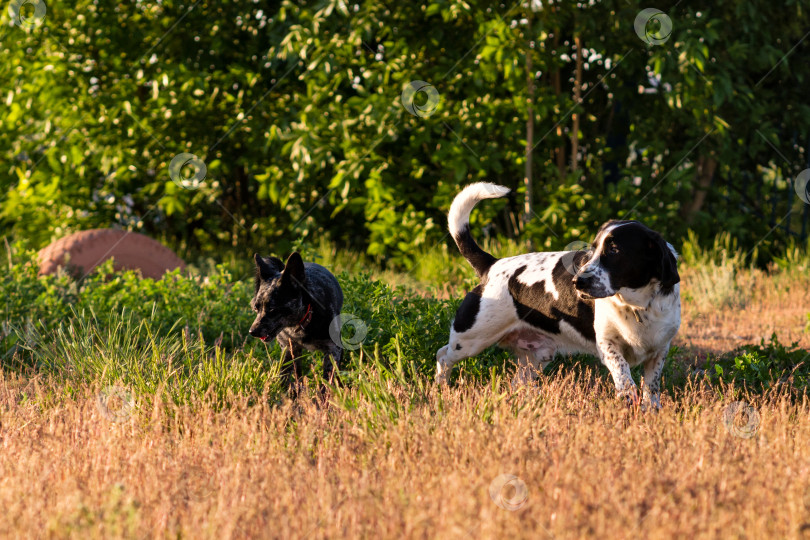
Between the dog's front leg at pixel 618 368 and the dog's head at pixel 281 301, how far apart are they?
1691mm

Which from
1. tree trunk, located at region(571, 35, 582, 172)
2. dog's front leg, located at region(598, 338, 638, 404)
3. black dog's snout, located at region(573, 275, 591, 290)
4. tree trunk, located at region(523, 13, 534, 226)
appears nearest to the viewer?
black dog's snout, located at region(573, 275, 591, 290)

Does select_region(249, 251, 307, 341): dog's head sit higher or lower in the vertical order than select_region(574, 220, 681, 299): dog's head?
lower

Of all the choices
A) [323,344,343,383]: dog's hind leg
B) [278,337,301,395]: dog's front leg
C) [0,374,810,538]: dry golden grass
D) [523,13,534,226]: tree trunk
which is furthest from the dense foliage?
[0,374,810,538]: dry golden grass

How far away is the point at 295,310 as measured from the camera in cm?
443

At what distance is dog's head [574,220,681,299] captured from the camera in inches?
153

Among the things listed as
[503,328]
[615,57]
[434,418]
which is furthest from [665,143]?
[434,418]

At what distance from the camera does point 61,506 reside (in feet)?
8.88

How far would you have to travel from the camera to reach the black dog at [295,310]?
4.36 m

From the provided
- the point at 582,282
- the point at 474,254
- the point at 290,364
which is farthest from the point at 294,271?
the point at 582,282

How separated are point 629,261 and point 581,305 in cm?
50

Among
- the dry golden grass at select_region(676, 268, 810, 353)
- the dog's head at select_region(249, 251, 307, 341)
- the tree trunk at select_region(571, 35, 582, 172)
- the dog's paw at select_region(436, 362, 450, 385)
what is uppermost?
the tree trunk at select_region(571, 35, 582, 172)

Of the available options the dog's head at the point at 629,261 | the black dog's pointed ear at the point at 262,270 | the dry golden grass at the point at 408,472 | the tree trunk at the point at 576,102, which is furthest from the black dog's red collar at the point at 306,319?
the tree trunk at the point at 576,102

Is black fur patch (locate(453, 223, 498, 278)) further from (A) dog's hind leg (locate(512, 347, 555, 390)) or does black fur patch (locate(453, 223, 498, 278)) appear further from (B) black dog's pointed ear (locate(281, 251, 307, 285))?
(B) black dog's pointed ear (locate(281, 251, 307, 285))

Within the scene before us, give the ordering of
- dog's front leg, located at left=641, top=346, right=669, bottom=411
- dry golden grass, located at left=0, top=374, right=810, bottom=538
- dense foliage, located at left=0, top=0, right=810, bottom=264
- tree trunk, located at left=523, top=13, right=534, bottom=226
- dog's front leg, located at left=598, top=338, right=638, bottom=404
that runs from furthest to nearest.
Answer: tree trunk, located at left=523, top=13, right=534, bottom=226 < dense foliage, located at left=0, top=0, right=810, bottom=264 < dog's front leg, located at left=641, top=346, right=669, bottom=411 < dog's front leg, located at left=598, top=338, right=638, bottom=404 < dry golden grass, located at left=0, top=374, right=810, bottom=538
